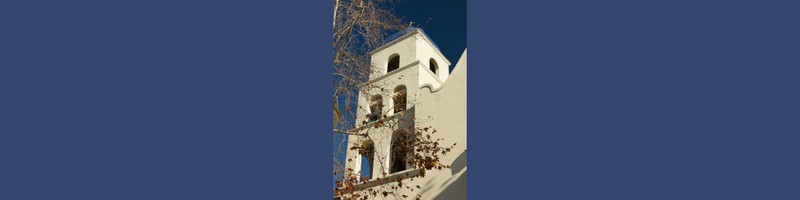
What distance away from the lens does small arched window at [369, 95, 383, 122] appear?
3740 millimetres

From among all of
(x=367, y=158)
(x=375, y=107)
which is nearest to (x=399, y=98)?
(x=375, y=107)

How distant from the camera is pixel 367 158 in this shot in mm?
3693

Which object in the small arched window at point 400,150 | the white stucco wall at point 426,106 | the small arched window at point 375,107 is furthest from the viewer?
the small arched window at point 375,107

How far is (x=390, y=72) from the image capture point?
12.4ft

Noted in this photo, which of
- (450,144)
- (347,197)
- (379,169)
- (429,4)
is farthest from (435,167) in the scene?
(429,4)

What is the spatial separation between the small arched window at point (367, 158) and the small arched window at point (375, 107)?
0.15 metres

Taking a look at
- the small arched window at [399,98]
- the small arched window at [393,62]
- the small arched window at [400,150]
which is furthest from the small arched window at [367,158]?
the small arched window at [393,62]

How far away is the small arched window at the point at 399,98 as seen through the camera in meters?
3.62

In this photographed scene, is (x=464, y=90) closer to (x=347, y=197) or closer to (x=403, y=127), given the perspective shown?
(x=403, y=127)

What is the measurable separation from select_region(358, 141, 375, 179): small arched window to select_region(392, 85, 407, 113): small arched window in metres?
0.25

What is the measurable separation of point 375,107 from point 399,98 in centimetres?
19

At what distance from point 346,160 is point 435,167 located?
65 centimetres

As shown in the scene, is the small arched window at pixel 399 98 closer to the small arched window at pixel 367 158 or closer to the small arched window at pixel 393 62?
the small arched window at pixel 393 62

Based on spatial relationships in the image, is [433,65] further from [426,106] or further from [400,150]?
[400,150]
